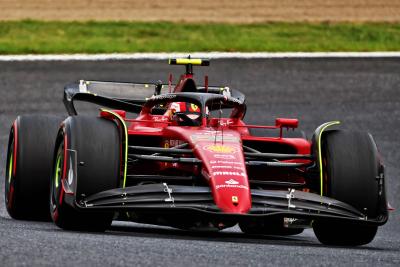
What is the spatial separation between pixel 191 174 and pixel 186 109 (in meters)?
0.98

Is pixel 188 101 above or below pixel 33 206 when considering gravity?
above

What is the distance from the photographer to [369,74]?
65.8 feet

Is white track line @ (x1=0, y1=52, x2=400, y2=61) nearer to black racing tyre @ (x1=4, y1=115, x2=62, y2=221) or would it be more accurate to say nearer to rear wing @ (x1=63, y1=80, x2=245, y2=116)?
rear wing @ (x1=63, y1=80, x2=245, y2=116)

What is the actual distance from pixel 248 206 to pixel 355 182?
3.23ft

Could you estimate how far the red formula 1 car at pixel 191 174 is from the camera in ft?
27.1

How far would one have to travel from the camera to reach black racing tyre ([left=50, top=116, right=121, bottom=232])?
837cm

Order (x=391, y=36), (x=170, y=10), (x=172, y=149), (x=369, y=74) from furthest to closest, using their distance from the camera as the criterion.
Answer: (x=170, y=10)
(x=391, y=36)
(x=369, y=74)
(x=172, y=149)

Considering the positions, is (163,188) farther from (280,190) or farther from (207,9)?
(207,9)

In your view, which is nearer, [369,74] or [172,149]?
[172,149]

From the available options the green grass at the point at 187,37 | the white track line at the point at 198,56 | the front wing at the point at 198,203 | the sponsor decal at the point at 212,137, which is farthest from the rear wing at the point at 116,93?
the green grass at the point at 187,37

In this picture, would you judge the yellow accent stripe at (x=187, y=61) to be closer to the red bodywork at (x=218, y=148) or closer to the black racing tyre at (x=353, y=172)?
the red bodywork at (x=218, y=148)

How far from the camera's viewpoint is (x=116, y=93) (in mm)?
11797

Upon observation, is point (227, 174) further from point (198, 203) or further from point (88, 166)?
point (88, 166)

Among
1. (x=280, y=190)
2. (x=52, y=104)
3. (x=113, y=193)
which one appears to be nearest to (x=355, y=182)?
(x=280, y=190)
